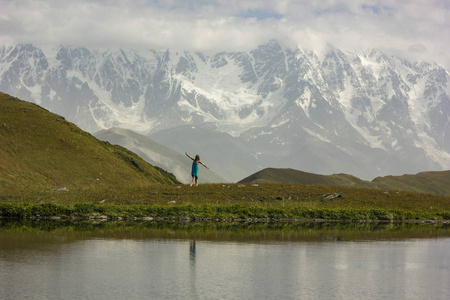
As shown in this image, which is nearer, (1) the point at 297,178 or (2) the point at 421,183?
(1) the point at 297,178

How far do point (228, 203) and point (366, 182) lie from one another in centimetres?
9247

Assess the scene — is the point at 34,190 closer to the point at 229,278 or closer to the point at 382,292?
the point at 229,278

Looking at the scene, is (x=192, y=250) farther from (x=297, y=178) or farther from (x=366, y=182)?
(x=366, y=182)

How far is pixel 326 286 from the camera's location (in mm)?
35750

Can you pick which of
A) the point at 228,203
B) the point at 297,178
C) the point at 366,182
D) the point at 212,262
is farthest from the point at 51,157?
the point at 366,182

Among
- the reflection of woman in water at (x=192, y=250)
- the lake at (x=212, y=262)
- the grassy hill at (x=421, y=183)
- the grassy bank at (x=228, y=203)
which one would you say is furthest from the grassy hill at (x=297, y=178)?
the reflection of woman in water at (x=192, y=250)

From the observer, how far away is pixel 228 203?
75.9 m

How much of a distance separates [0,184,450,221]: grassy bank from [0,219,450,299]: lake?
19.6 ft

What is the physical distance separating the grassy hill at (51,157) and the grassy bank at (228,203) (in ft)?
45.0

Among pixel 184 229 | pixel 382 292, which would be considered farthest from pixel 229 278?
pixel 184 229

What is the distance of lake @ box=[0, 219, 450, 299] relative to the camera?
111 ft

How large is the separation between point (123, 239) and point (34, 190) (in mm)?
30838

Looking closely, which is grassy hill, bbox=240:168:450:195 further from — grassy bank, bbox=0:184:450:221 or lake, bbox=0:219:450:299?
lake, bbox=0:219:450:299

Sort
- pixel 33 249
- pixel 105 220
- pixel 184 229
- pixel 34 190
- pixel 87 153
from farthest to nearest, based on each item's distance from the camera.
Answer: pixel 87 153 < pixel 34 190 < pixel 105 220 < pixel 184 229 < pixel 33 249
